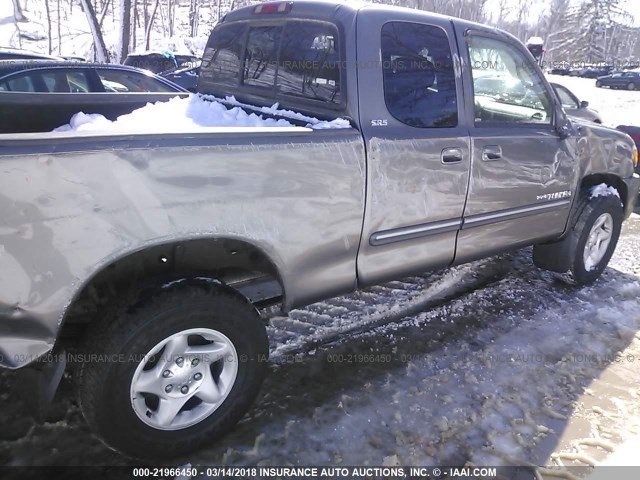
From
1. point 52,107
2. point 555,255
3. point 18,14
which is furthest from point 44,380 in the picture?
point 18,14

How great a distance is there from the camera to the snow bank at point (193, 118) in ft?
9.25

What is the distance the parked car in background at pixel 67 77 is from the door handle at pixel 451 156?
5.44m

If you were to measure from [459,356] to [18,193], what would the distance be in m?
2.71

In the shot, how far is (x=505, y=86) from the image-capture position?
3.56 meters

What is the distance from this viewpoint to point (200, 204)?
7.06 ft

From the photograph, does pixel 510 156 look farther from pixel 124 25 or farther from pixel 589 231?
pixel 124 25

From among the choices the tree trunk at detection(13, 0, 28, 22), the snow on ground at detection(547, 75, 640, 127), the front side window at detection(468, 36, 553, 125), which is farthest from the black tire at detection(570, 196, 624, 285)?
the tree trunk at detection(13, 0, 28, 22)

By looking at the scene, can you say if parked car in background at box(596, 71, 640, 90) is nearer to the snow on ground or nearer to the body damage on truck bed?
the snow on ground

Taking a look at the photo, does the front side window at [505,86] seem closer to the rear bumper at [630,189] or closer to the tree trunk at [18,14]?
the rear bumper at [630,189]

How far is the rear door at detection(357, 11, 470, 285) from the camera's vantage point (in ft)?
8.92

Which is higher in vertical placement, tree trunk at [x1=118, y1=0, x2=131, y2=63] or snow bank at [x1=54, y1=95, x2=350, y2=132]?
tree trunk at [x1=118, y1=0, x2=131, y2=63]

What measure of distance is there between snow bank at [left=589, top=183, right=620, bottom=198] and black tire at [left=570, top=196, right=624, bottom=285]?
3 cm

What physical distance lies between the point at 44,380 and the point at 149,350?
485 millimetres

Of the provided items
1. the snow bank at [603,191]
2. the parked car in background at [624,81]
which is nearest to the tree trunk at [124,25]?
the snow bank at [603,191]
